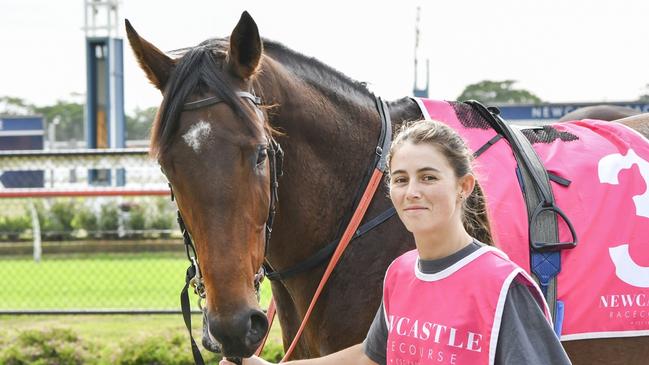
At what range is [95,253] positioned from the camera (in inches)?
451

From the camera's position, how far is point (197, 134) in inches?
85.6

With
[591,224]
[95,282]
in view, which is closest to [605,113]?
[591,224]

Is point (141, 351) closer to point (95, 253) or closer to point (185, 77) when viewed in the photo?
point (185, 77)

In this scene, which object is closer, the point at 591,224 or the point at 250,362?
the point at 250,362

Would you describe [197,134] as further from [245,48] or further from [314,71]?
[314,71]

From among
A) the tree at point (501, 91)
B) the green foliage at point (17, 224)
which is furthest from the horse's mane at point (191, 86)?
the tree at point (501, 91)

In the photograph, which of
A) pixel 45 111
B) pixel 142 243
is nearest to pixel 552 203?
pixel 142 243

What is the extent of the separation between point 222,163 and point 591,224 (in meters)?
1.44

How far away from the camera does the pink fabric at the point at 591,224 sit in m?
2.68

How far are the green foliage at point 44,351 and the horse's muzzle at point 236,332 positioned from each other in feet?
12.2

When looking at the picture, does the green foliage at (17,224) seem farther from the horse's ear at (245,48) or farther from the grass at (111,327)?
the horse's ear at (245,48)

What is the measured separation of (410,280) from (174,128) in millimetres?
861

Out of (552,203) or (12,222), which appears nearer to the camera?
(552,203)

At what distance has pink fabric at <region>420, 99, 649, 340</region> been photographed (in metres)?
2.68
